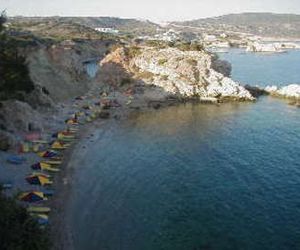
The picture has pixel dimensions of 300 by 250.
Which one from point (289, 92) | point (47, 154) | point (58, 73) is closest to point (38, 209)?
point (47, 154)

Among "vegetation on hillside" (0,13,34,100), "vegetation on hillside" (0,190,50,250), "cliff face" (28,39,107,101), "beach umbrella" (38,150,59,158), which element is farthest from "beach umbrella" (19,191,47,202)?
"cliff face" (28,39,107,101)

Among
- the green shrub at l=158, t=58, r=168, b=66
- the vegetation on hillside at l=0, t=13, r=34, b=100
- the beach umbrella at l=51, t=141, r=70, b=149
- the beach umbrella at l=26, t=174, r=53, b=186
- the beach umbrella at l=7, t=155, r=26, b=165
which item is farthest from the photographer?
the green shrub at l=158, t=58, r=168, b=66

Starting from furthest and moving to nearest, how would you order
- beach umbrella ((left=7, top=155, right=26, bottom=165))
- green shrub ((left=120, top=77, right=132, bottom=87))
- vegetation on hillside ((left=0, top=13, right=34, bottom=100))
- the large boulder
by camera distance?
green shrub ((left=120, top=77, right=132, bottom=87))
vegetation on hillside ((left=0, top=13, right=34, bottom=100))
the large boulder
beach umbrella ((left=7, top=155, right=26, bottom=165))

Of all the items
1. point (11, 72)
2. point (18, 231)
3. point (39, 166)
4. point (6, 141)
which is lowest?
point (39, 166)

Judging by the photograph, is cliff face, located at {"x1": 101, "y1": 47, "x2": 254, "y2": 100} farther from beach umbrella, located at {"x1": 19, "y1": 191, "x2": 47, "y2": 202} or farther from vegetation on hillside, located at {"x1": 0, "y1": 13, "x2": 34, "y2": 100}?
beach umbrella, located at {"x1": 19, "y1": 191, "x2": 47, "y2": 202}

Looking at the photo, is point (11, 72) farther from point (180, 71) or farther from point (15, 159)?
point (180, 71)
